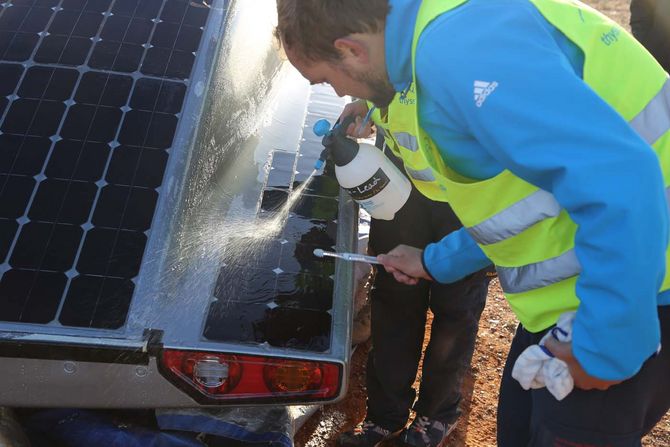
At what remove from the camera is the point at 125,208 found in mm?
2525

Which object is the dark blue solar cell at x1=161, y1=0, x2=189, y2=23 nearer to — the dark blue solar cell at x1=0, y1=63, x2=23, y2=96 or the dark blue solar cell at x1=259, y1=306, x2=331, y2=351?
the dark blue solar cell at x1=0, y1=63, x2=23, y2=96

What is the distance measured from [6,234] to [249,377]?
924 mm

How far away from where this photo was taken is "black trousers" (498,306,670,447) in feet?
6.20

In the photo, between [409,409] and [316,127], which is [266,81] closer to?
[316,127]

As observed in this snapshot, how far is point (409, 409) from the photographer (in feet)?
11.7

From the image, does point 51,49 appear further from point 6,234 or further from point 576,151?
point 576,151

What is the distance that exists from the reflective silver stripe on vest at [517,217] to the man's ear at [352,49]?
52 cm

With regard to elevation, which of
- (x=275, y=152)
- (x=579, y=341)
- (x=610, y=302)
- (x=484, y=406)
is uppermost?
(x=610, y=302)

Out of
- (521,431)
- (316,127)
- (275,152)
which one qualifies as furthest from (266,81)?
(521,431)

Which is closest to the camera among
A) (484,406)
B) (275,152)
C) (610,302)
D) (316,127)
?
(610,302)

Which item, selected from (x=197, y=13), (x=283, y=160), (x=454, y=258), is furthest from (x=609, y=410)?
(x=197, y=13)

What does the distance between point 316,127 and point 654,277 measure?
5.19 feet

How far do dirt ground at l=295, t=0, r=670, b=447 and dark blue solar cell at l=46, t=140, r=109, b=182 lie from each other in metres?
1.71

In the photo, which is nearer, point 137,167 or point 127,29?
point 137,167
